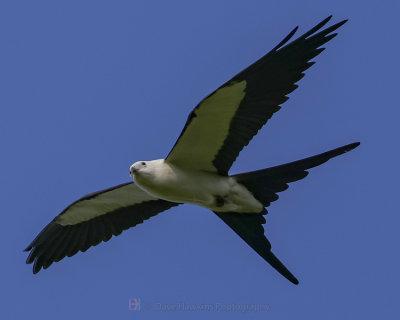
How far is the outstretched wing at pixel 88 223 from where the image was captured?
10.0 meters

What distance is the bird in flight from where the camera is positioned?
27.2 ft

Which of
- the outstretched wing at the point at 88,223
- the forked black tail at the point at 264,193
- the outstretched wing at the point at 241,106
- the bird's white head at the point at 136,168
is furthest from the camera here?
the outstretched wing at the point at 88,223

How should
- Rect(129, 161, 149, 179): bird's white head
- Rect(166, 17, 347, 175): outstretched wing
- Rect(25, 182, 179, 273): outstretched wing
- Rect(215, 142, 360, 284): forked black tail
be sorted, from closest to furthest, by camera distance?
Rect(166, 17, 347, 175): outstretched wing, Rect(215, 142, 360, 284): forked black tail, Rect(129, 161, 149, 179): bird's white head, Rect(25, 182, 179, 273): outstretched wing

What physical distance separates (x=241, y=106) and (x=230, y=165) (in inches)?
31.5

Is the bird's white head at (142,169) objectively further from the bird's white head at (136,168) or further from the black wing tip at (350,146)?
the black wing tip at (350,146)

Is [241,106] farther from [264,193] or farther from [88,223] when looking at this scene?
[88,223]

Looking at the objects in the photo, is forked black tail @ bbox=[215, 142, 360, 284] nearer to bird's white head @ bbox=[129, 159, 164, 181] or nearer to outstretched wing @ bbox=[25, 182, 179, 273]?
bird's white head @ bbox=[129, 159, 164, 181]

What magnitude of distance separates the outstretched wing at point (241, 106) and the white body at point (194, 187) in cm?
12

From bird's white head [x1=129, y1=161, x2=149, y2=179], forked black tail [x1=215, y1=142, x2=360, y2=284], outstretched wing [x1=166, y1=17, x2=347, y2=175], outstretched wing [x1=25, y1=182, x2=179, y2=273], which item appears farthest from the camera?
outstretched wing [x1=25, y1=182, x2=179, y2=273]

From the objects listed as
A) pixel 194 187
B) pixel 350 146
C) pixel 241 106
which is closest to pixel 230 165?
pixel 194 187

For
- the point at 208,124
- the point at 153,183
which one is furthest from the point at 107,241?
the point at 208,124

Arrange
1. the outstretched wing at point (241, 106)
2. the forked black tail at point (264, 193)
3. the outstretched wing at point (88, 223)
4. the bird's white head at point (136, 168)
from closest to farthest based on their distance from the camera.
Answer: the outstretched wing at point (241, 106) → the forked black tail at point (264, 193) → the bird's white head at point (136, 168) → the outstretched wing at point (88, 223)

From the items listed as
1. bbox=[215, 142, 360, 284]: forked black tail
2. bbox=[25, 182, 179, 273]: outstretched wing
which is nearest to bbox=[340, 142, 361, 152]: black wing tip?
bbox=[215, 142, 360, 284]: forked black tail

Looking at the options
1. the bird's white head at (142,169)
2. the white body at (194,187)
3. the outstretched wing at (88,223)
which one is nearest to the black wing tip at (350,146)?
the white body at (194,187)
